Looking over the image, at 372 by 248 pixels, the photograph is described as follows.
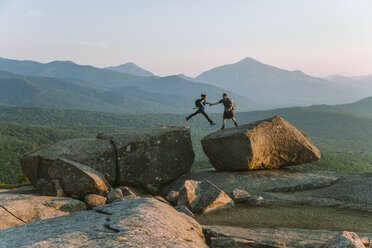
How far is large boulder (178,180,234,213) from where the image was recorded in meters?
14.3

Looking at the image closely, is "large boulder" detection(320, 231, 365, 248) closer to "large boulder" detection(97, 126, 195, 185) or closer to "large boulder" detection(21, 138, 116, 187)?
"large boulder" detection(97, 126, 195, 185)

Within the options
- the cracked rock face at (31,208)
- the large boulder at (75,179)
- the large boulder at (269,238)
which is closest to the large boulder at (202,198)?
the large boulder at (269,238)

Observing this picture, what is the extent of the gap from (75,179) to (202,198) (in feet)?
22.3

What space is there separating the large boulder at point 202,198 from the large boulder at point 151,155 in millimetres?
5800

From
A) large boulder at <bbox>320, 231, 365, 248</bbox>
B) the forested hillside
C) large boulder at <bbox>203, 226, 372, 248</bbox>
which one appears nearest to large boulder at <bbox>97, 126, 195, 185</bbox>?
large boulder at <bbox>203, 226, 372, 248</bbox>

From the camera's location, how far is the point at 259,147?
20.8 metres

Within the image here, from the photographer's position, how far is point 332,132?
172250mm

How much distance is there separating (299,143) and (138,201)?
56.6 ft

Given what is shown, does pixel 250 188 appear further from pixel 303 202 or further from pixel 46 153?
pixel 46 153

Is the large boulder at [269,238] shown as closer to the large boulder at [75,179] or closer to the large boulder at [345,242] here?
the large boulder at [345,242]

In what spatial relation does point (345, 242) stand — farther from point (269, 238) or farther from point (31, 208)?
point (31, 208)

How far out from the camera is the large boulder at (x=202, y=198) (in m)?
14.3

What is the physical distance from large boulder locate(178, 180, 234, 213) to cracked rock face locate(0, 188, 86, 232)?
4.98 metres

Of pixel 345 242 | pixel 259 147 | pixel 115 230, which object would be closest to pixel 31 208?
pixel 115 230
